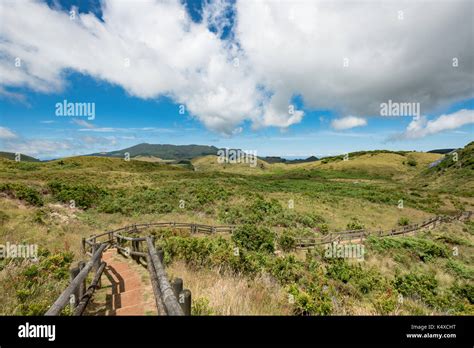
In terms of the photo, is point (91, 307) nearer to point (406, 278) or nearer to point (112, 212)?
point (406, 278)

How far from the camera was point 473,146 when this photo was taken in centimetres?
7531

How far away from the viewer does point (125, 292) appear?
6.39 metres

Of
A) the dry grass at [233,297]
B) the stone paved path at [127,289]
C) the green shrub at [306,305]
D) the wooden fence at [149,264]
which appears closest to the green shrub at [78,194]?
the wooden fence at [149,264]

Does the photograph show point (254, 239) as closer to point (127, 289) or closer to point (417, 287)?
point (417, 287)

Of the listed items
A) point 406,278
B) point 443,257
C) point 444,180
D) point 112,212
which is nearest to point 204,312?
point 406,278

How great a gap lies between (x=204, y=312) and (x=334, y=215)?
28051 millimetres

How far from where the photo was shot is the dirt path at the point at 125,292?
17.4ft

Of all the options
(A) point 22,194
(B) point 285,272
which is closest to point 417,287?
(B) point 285,272
